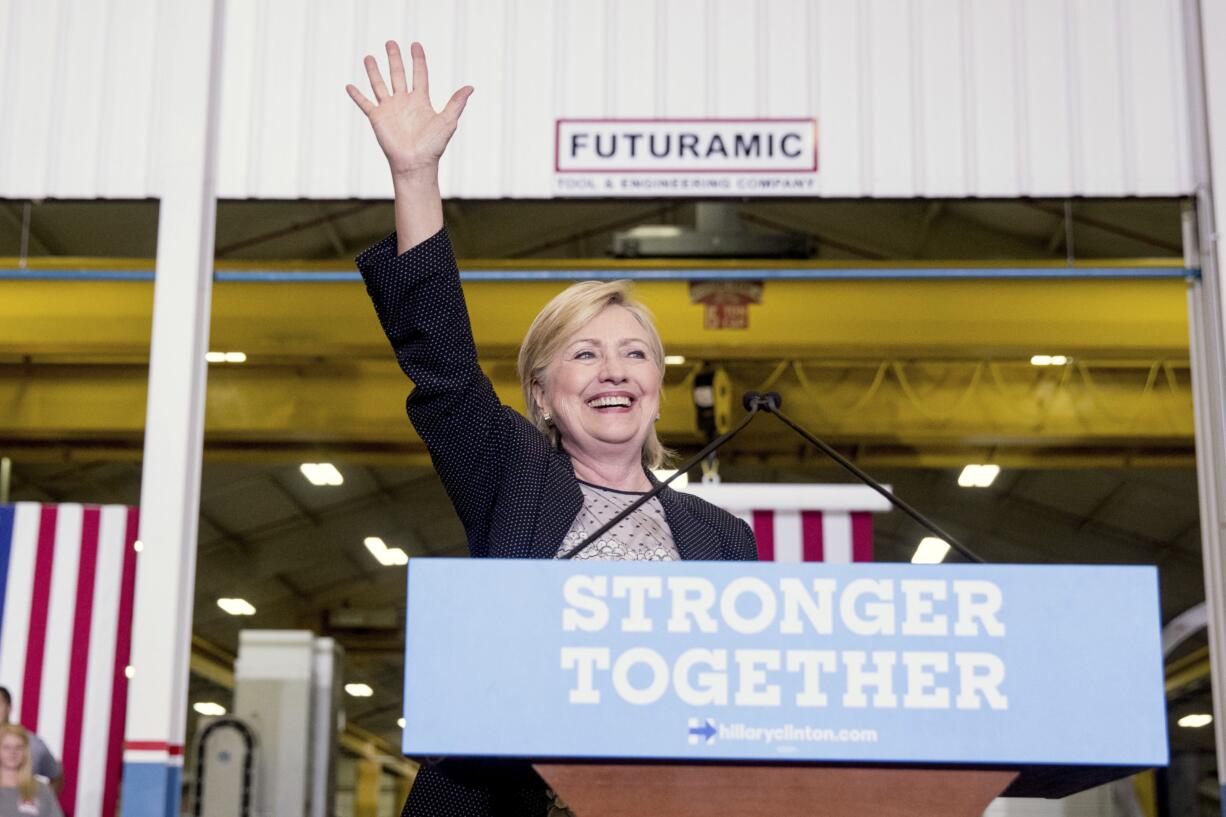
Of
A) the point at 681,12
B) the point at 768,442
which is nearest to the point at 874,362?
the point at 768,442

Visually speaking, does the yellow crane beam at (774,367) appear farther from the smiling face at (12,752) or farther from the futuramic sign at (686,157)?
the smiling face at (12,752)

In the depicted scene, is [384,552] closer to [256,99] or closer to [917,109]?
[256,99]

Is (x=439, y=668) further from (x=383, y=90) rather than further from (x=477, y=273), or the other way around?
(x=477, y=273)

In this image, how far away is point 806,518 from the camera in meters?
4.49

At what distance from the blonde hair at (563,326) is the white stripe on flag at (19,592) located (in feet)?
9.37

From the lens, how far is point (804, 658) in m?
1.21

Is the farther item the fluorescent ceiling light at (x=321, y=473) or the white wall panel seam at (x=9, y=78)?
the fluorescent ceiling light at (x=321, y=473)

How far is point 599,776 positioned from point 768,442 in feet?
30.1

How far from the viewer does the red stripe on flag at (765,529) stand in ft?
14.6

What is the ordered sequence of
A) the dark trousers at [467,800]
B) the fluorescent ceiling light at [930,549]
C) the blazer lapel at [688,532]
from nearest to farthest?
the dark trousers at [467,800] < the blazer lapel at [688,532] < the fluorescent ceiling light at [930,549]

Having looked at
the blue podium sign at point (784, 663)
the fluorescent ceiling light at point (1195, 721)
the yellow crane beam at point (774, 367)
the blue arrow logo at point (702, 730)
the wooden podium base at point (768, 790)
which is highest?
the yellow crane beam at point (774, 367)

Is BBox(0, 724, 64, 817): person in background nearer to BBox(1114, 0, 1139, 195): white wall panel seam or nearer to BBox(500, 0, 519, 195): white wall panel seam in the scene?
BBox(500, 0, 519, 195): white wall panel seam

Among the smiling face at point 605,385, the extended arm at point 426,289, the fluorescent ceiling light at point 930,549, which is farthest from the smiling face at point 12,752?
the fluorescent ceiling light at point 930,549

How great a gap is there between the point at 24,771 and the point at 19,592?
1.76 feet
